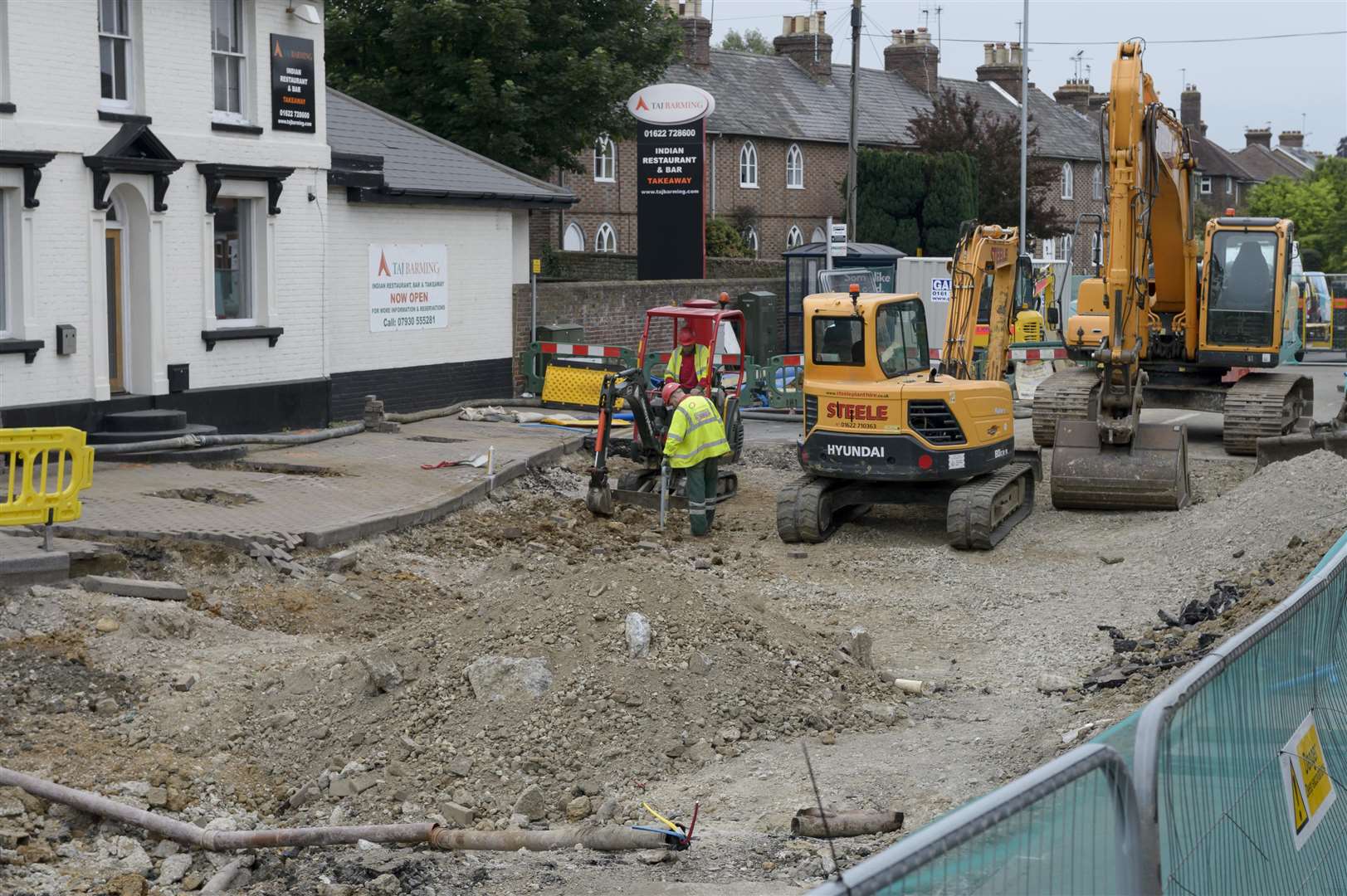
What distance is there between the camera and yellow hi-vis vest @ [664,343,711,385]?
60.5ft

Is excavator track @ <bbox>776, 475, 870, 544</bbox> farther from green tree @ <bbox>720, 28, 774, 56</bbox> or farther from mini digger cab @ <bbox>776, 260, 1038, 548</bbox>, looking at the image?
green tree @ <bbox>720, 28, 774, 56</bbox>

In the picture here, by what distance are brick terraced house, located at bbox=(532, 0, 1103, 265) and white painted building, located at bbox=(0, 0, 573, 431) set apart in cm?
1877

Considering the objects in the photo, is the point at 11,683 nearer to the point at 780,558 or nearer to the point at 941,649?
the point at 941,649

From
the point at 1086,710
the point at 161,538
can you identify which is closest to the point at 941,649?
the point at 1086,710

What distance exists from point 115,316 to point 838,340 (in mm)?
9449

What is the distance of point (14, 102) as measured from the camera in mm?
18000

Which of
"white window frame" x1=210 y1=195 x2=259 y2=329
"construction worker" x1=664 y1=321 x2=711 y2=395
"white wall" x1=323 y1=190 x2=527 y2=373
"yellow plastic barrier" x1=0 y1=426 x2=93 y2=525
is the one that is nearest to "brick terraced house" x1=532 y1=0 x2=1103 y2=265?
"white wall" x1=323 y1=190 x2=527 y2=373

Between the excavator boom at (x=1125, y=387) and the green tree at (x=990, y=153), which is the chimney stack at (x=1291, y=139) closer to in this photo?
the green tree at (x=990, y=153)

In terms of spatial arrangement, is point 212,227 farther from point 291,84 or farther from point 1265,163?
point 1265,163

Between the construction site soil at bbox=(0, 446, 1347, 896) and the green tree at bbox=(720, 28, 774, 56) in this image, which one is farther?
the green tree at bbox=(720, 28, 774, 56)

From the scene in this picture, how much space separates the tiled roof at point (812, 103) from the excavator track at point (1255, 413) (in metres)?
31.1

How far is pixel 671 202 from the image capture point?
3253cm

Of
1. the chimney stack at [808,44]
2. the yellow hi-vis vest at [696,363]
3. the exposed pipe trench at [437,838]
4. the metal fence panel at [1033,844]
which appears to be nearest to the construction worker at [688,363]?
the yellow hi-vis vest at [696,363]

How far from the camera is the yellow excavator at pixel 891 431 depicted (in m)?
16.1
